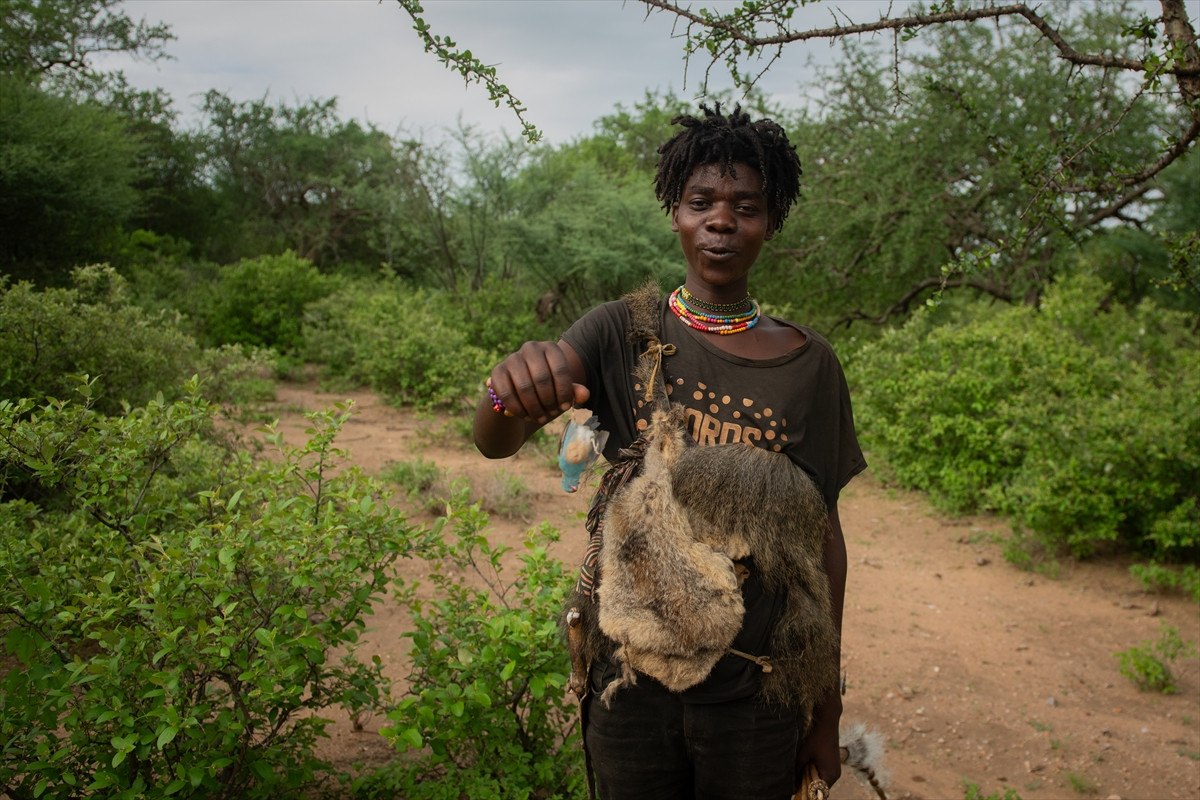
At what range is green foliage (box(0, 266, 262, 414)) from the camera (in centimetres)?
454

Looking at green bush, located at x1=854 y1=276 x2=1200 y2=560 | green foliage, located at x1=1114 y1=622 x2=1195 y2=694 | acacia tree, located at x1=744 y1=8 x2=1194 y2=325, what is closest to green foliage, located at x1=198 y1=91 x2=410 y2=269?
acacia tree, located at x1=744 y1=8 x2=1194 y2=325

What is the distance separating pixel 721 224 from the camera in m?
1.79

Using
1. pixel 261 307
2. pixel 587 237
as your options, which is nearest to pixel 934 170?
pixel 587 237

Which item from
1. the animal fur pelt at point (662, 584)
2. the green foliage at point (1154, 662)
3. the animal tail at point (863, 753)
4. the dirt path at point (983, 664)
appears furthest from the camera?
the green foliage at point (1154, 662)

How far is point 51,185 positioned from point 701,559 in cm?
1210

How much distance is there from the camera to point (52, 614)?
226cm

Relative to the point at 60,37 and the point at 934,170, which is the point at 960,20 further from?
the point at 60,37

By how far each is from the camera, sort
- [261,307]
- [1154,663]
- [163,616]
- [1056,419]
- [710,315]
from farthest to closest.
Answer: [261,307], [1056,419], [1154,663], [163,616], [710,315]

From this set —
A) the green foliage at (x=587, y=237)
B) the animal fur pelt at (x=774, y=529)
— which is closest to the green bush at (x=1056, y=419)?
the animal fur pelt at (x=774, y=529)

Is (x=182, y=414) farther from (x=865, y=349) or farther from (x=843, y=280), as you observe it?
(x=843, y=280)

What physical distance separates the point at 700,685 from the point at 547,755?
126 cm

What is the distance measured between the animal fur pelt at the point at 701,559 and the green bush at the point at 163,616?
0.95 meters

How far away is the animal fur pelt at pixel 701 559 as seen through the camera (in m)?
1.68

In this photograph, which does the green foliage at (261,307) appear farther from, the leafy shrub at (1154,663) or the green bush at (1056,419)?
the leafy shrub at (1154,663)
